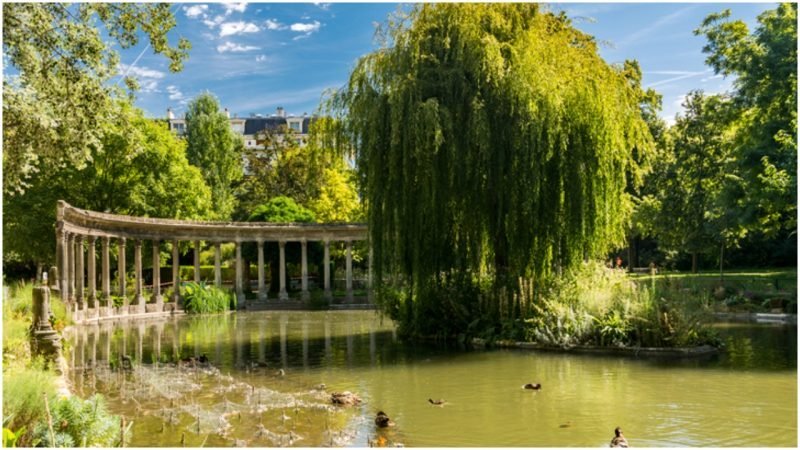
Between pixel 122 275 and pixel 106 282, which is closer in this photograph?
pixel 106 282

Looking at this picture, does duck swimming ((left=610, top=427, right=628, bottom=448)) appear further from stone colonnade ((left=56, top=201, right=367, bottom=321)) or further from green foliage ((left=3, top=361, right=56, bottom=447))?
stone colonnade ((left=56, top=201, right=367, bottom=321))

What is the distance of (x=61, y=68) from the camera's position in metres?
13.2

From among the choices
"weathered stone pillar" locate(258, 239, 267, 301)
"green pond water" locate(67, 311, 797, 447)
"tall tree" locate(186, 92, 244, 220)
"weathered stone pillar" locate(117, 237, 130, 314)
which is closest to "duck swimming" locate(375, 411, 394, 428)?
"green pond water" locate(67, 311, 797, 447)

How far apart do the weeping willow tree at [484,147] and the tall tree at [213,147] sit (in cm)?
3983

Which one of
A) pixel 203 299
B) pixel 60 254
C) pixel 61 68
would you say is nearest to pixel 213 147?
pixel 203 299

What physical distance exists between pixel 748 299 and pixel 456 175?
1723 centimetres

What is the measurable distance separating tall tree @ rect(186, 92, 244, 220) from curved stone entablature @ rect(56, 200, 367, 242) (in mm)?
15453

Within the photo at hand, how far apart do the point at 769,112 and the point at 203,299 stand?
2720cm

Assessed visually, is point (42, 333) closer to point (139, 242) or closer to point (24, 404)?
point (24, 404)

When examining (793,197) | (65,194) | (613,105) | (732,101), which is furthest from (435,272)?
(65,194)

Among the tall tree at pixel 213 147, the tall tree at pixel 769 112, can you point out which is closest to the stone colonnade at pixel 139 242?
the tall tree at pixel 213 147

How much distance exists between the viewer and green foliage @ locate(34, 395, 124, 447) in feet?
26.2

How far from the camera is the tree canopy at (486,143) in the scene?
19141 mm

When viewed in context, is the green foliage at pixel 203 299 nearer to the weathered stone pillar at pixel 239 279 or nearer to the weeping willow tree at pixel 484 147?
the weathered stone pillar at pixel 239 279
